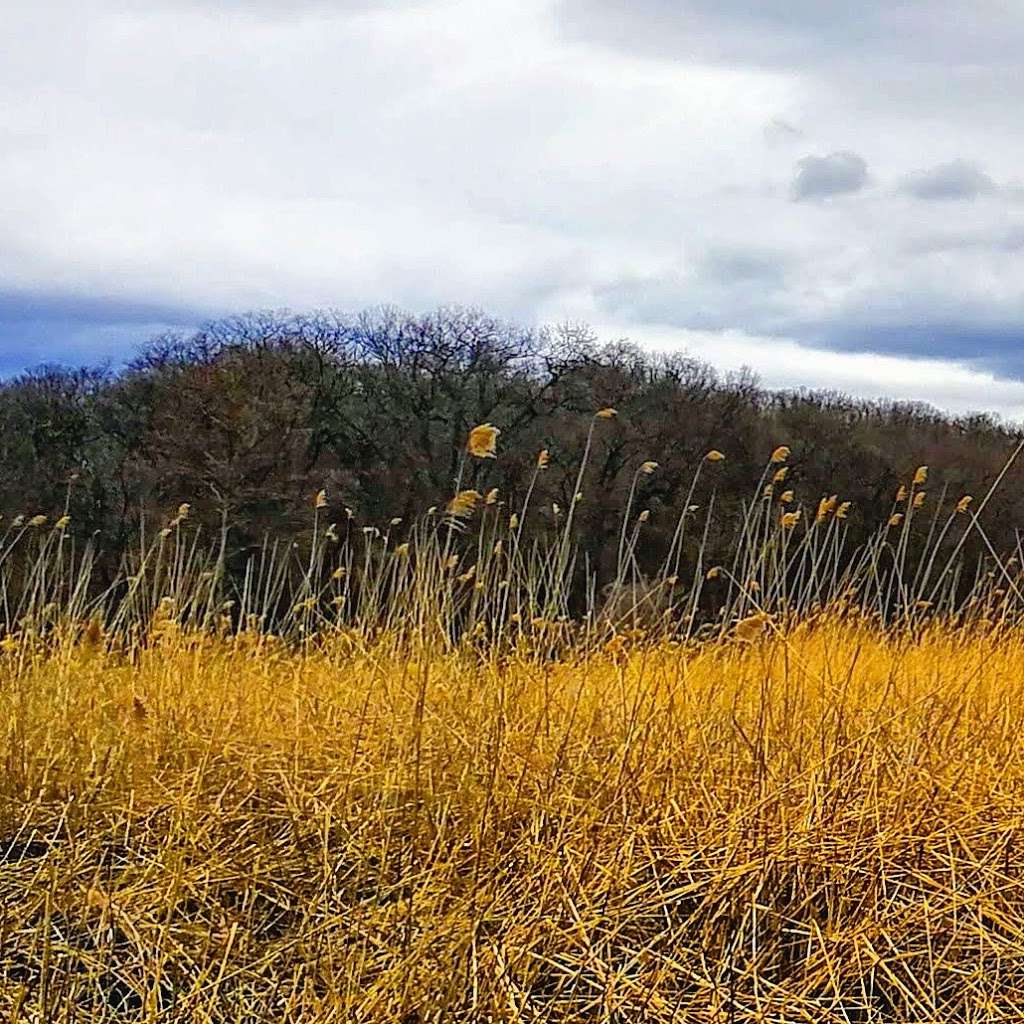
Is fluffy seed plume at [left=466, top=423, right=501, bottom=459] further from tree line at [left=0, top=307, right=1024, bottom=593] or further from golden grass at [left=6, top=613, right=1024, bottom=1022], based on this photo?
tree line at [left=0, top=307, right=1024, bottom=593]

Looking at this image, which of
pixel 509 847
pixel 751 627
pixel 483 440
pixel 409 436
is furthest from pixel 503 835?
pixel 409 436

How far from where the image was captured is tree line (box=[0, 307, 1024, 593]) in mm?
15477

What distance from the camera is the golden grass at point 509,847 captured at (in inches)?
88.0

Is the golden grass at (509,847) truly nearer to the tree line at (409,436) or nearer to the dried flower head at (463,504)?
the dried flower head at (463,504)

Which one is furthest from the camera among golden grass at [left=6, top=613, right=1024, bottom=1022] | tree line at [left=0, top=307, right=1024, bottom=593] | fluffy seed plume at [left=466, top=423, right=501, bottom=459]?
tree line at [left=0, top=307, right=1024, bottom=593]

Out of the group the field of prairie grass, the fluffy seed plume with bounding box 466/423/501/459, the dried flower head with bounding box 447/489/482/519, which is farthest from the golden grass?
the fluffy seed plume with bounding box 466/423/501/459

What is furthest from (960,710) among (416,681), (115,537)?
(115,537)

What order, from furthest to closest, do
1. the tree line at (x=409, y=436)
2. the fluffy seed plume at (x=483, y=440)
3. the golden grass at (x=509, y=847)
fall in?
the tree line at (x=409, y=436) < the fluffy seed plume at (x=483, y=440) < the golden grass at (x=509, y=847)

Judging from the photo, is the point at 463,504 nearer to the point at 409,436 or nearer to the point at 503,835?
the point at 503,835

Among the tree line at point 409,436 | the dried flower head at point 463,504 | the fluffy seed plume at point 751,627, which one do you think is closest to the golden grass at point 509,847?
the fluffy seed plume at point 751,627

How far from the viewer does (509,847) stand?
266 cm

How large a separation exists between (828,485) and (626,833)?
53.6 feet

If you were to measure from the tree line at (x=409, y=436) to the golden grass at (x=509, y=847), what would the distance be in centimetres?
959

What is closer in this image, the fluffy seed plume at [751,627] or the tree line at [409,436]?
the fluffy seed plume at [751,627]
